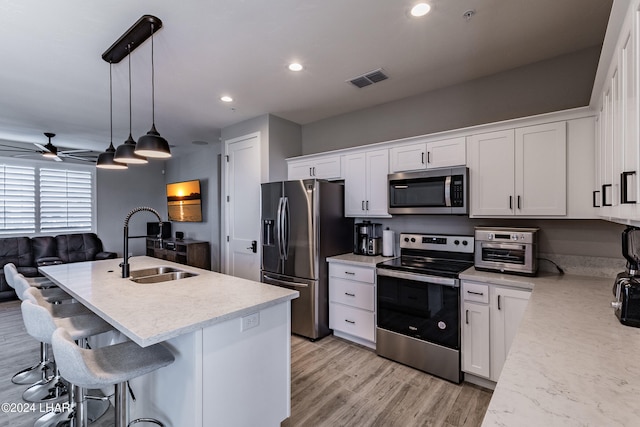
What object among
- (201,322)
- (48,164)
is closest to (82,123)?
(48,164)

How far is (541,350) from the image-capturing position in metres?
1.19

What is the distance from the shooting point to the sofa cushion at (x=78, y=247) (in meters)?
5.94

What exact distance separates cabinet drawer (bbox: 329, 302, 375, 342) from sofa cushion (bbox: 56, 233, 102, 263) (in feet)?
18.0

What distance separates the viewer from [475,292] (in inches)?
95.9

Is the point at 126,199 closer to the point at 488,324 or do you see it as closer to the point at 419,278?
the point at 419,278

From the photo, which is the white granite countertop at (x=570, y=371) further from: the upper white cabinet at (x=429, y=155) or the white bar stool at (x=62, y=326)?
the white bar stool at (x=62, y=326)

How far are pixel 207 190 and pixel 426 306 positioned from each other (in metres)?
5.11

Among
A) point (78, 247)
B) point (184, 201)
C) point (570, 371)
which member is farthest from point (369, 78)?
point (78, 247)

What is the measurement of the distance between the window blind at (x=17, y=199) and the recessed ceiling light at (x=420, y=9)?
7.49 meters

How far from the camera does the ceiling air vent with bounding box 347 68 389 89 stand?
292 cm

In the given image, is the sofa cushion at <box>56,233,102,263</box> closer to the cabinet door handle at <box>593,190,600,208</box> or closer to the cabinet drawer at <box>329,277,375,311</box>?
the cabinet drawer at <box>329,277,375,311</box>

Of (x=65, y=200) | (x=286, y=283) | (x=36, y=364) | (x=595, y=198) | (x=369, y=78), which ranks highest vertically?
(x=369, y=78)

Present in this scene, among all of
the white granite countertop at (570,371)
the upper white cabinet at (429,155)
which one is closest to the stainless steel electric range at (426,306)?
the upper white cabinet at (429,155)

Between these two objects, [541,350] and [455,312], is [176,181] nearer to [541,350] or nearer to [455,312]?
[455,312]
